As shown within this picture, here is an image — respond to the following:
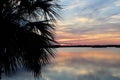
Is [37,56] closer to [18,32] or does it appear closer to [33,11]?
[18,32]

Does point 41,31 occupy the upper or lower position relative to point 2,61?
upper

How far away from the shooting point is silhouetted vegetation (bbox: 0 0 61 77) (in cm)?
938

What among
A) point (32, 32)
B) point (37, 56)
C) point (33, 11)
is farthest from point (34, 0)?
point (37, 56)

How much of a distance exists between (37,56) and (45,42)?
1.44 feet

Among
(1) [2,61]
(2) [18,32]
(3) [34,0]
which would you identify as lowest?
(1) [2,61]

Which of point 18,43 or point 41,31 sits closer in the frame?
point 18,43

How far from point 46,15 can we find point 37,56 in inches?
55.0

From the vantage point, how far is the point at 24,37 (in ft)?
31.7

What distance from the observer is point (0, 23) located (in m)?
9.34

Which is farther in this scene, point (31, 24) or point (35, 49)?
point (31, 24)

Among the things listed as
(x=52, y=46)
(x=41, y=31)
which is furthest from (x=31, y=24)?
(x=52, y=46)

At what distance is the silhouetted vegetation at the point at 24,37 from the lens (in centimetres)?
938

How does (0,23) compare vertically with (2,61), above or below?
above

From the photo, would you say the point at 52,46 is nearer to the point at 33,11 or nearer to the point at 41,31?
the point at 41,31
